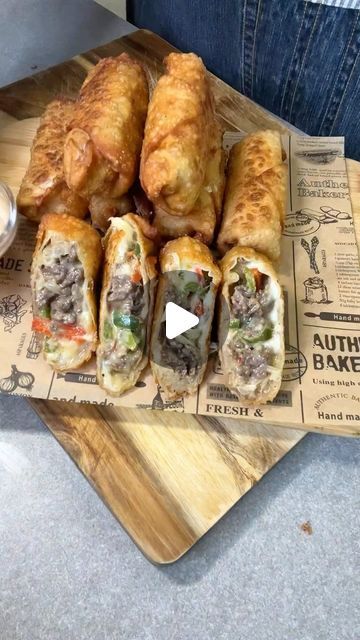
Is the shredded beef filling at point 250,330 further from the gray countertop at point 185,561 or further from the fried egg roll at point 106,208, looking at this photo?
the fried egg roll at point 106,208

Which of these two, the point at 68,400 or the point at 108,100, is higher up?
the point at 108,100

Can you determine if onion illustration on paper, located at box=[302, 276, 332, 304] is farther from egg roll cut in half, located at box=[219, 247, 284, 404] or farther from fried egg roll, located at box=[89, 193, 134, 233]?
fried egg roll, located at box=[89, 193, 134, 233]

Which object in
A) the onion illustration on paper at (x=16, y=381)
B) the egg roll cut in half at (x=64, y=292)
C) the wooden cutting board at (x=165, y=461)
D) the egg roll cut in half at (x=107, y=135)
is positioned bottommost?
the wooden cutting board at (x=165, y=461)

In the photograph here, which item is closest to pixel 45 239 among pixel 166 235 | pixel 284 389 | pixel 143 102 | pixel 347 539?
pixel 166 235

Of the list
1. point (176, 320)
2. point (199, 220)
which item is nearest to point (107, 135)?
point (199, 220)

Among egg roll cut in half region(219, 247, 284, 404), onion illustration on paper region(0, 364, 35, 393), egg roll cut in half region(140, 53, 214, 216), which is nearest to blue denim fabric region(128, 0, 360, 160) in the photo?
egg roll cut in half region(140, 53, 214, 216)

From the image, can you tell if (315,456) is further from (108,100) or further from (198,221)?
(108,100)

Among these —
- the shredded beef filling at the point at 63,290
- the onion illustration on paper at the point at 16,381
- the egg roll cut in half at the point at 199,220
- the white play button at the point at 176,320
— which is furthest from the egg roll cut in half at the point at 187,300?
the onion illustration on paper at the point at 16,381
